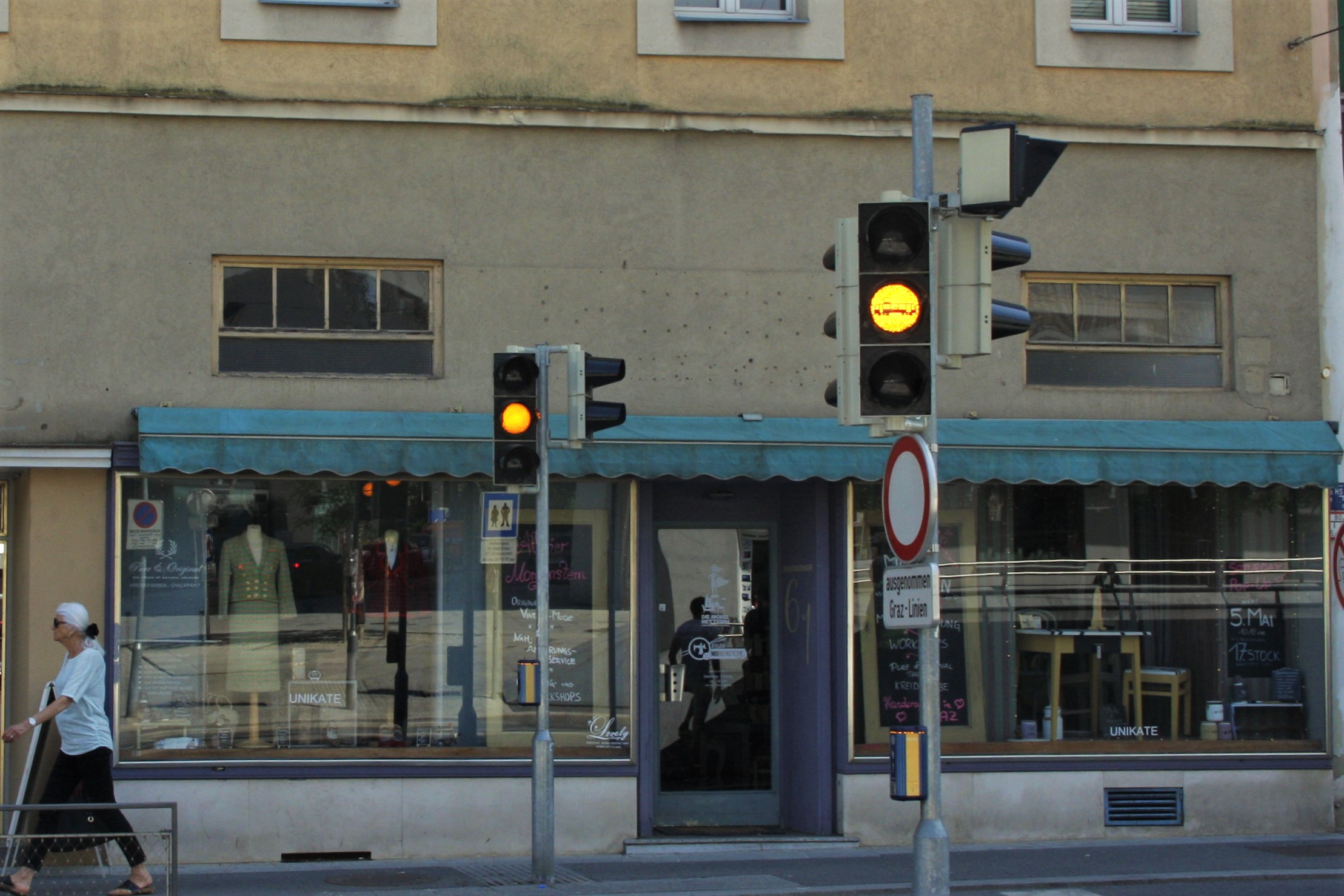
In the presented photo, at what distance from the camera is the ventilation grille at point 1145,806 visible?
40.6ft

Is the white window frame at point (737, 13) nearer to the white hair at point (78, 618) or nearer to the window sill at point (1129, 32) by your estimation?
the window sill at point (1129, 32)

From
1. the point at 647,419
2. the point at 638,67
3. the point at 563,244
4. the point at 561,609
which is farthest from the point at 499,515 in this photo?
the point at 638,67

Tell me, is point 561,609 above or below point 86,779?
above

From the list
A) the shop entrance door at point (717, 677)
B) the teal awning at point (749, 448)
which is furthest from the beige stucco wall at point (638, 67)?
the shop entrance door at point (717, 677)

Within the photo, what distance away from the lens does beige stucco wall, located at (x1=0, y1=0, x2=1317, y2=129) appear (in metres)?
11.8

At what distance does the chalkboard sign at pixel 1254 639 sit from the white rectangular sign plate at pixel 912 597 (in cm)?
621

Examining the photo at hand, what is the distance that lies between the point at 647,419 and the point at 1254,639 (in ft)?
17.7

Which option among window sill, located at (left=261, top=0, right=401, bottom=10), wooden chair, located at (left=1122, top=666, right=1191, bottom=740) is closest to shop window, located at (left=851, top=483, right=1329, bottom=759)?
wooden chair, located at (left=1122, top=666, right=1191, bottom=740)

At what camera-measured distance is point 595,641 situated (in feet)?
39.9

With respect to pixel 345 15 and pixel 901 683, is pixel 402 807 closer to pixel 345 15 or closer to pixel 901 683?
pixel 901 683

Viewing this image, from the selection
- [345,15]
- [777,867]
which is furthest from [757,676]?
[345,15]

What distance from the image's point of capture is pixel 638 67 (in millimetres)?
12320

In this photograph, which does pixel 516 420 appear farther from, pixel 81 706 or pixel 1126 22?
pixel 1126 22

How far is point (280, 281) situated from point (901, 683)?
5.80 meters
